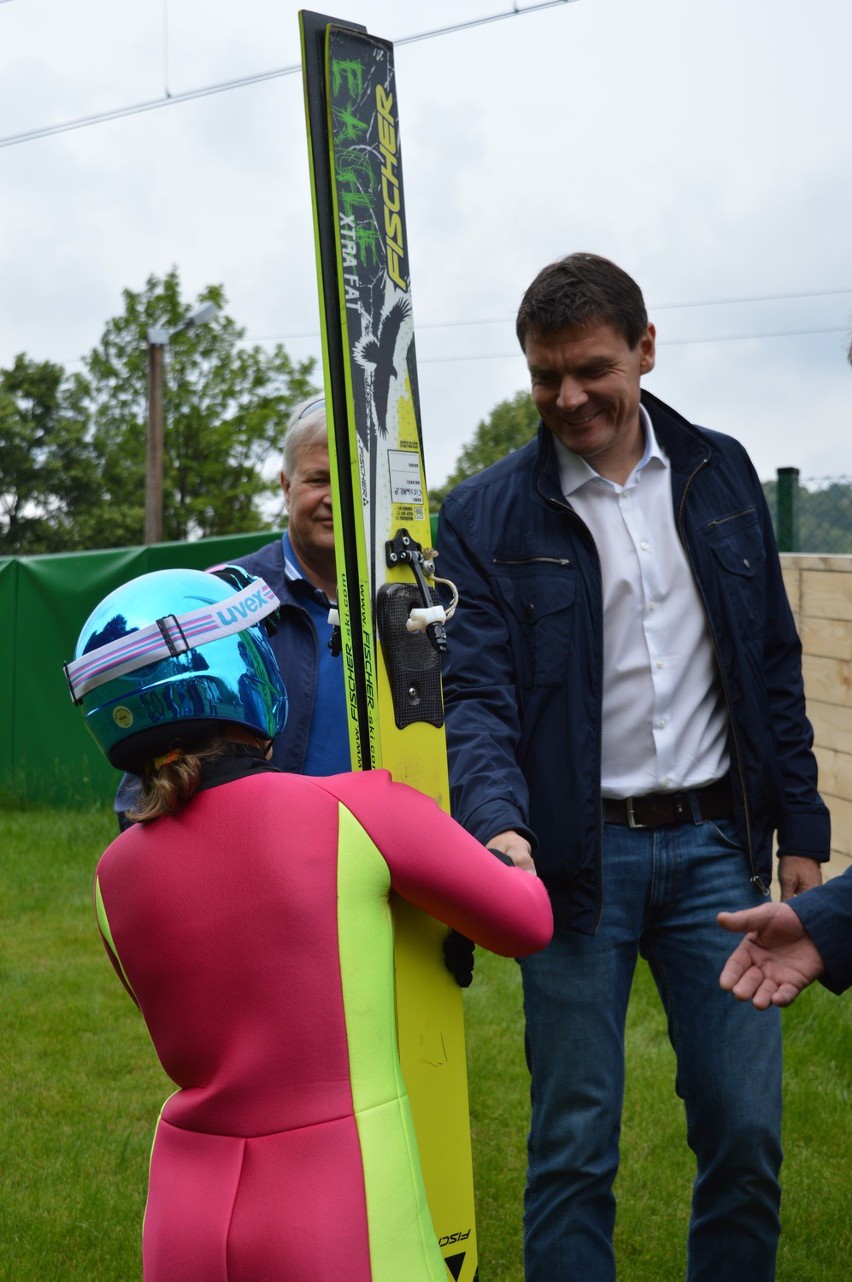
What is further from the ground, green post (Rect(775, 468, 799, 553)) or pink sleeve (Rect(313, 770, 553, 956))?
green post (Rect(775, 468, 799, 553))

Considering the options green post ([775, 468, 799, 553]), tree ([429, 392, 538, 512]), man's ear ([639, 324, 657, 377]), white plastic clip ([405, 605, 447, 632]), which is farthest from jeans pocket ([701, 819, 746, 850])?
tree ([429, 392, 538, 512])

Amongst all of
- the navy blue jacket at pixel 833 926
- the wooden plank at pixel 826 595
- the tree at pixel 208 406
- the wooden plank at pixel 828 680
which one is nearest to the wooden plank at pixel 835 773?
the wooden plank at pixel 828 680

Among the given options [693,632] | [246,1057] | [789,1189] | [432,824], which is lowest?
[789,1189]

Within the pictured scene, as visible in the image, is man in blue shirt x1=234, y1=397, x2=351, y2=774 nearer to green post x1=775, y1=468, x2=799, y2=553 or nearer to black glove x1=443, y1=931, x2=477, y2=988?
black glove x1=443, y1=931, x2=477, y2=988

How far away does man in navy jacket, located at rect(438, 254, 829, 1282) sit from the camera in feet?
8.27

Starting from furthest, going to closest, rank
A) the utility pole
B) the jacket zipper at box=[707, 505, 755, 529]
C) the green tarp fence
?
the utility pole < the green tarp fence < the jacket zipper at box=[707, 505, 755, 529]

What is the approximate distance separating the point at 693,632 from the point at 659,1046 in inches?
106

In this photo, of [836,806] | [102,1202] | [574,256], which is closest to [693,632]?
[574,256]

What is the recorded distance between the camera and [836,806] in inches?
211

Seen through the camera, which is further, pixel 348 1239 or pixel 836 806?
pixel 836 806

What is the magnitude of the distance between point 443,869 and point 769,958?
0.93 meters

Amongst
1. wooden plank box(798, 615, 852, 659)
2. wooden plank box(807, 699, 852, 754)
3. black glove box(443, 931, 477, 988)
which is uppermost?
wooden plank box(798, 615, 852, 659)

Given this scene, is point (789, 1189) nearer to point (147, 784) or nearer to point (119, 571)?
point (147, 784)

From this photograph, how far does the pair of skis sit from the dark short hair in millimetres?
507
